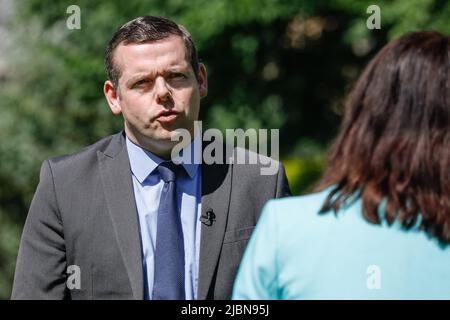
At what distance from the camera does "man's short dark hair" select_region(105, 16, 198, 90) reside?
3359mm

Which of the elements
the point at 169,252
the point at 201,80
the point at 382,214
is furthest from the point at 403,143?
the point at 201,80

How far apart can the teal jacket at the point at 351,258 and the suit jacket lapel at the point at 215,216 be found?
3.02ft

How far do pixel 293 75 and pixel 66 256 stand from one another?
9151 millimetres

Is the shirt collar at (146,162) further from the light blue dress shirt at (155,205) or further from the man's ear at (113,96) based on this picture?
the man's ear at (113,96)

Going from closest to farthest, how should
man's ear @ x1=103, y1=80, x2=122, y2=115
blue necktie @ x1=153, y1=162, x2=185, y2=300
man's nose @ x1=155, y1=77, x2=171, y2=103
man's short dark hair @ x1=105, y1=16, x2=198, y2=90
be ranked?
1. blue necktie @ x1=153, y1=162, x2=185, y2=300
2. man's nose @ x1=155, y1=77, x2=171, y2=103
3. man's short dark hair @ x1=105, y1=16, x2=198, y2=90
4. man's ear @ x1=103, y1=80, x2=122, y2=115

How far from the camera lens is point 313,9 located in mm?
10242

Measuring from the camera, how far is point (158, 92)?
324cm

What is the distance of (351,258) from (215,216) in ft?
3.63

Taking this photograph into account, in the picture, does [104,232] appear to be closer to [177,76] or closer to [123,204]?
[123,204]

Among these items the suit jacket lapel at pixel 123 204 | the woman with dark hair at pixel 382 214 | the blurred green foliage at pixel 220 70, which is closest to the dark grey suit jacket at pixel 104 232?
the suit jacket lapel at pixel 123 204

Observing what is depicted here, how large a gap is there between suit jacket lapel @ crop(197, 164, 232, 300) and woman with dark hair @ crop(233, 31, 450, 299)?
879 mm

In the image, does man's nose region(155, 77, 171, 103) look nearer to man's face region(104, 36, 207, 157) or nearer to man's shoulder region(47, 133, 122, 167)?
man's face region(104, 36, 207, 157)

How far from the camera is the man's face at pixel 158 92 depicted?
3264 millimetres

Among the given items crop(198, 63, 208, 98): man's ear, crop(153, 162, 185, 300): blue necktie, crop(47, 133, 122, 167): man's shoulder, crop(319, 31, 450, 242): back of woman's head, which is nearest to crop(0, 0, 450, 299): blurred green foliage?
crop(198, 63, 208, 98): man's ear
